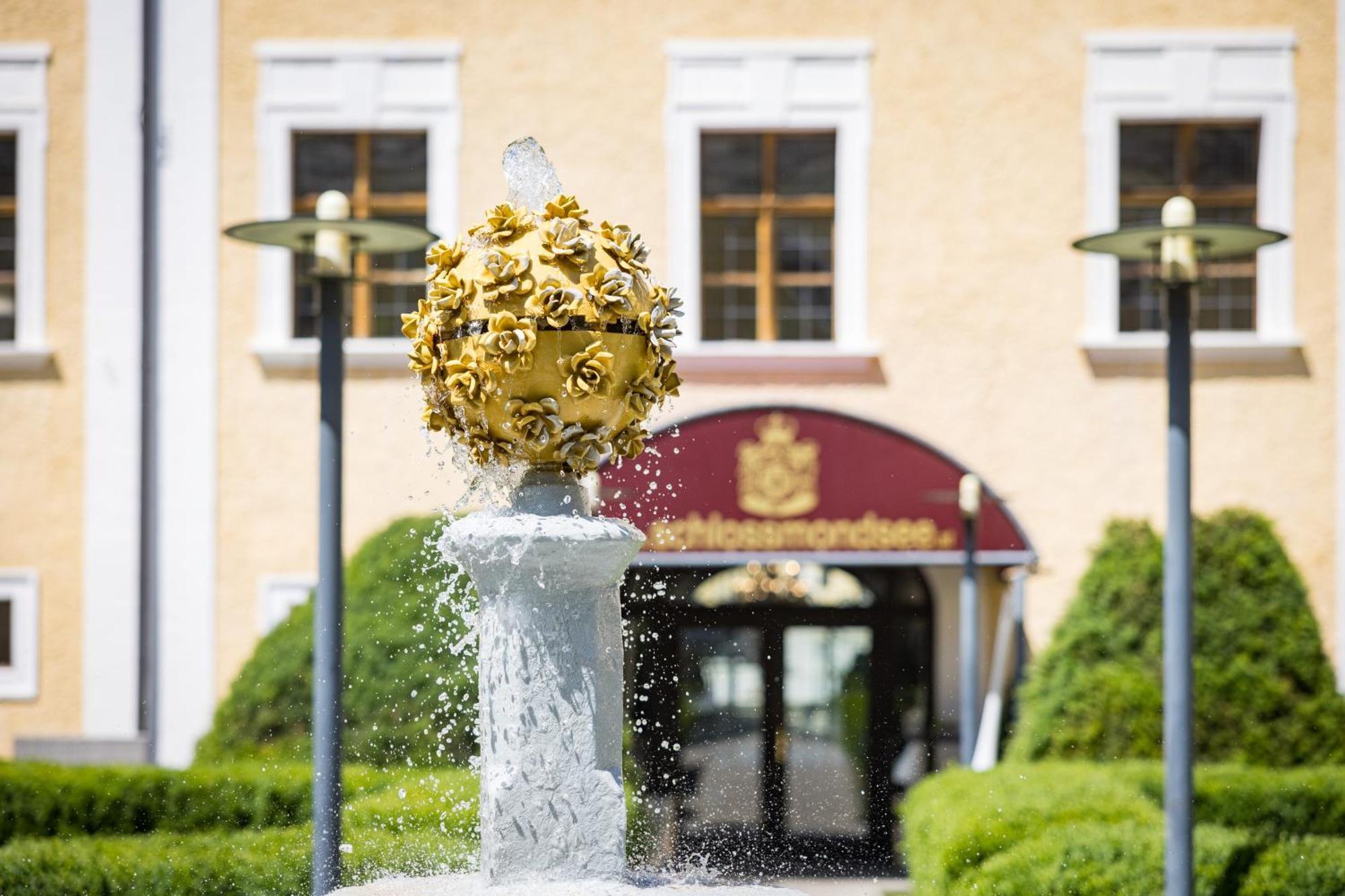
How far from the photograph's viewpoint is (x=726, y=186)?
13.4m

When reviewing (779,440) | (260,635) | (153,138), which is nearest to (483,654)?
(779,440)

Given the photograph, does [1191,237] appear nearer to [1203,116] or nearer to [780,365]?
[780,365]

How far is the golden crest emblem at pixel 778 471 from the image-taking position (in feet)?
41.4

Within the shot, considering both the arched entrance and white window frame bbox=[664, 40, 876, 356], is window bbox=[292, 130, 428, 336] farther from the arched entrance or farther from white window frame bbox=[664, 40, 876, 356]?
the arched entrance

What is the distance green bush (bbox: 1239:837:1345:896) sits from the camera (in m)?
7.65

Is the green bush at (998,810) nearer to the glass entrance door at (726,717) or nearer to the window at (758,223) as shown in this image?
the glass entrance door at (726,717)

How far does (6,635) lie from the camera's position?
44.0ft

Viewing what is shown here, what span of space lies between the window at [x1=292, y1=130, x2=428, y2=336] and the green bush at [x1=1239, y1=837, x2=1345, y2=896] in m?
7.66

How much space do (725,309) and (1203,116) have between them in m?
3.78

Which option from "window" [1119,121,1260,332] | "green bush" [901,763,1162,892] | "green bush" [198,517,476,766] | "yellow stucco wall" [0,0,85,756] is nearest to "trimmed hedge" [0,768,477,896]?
"green bush" [198,517,476,766]

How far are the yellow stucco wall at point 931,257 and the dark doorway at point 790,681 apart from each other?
50.6 inches

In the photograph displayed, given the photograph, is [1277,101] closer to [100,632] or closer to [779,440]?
[779,440]

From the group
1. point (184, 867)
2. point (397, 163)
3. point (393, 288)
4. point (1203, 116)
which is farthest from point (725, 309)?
point (184, 867)

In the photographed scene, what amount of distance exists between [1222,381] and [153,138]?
26.7 ft
